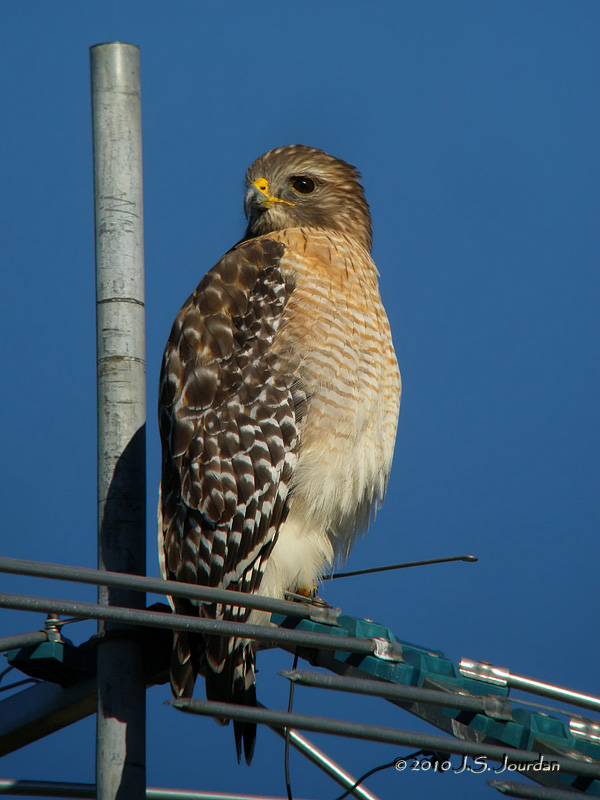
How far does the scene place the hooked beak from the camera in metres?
5.37

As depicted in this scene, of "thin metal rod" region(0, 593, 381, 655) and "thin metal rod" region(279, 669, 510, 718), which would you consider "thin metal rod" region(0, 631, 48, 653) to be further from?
"thin metal rod" region(279, 669, 510, 718)

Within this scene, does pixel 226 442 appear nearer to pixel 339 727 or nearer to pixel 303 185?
pixel 303 185

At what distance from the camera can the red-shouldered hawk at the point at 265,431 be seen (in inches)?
161

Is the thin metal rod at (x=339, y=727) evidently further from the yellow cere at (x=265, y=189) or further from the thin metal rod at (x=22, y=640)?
the yellow cere at (x=265, y=189)

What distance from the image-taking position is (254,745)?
13.2 feet

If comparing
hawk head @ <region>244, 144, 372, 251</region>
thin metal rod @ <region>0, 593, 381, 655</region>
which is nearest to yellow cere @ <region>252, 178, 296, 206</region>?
hawk head @ <region>244, 144, 372, 251</region>

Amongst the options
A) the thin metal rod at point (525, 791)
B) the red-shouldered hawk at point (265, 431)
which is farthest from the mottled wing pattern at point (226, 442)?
the thin metal rod at point (525, 791)

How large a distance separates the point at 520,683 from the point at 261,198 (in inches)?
128

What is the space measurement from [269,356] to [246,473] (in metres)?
0.51

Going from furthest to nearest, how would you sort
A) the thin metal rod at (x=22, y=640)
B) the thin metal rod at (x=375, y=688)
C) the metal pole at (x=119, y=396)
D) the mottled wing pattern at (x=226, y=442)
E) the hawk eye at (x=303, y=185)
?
1. the hawk eye at (x=303, y=185)
2. the mottled wing pattern at (x=226, y=442)
3. the metal pole at (x=119, y=396)
4. the thin metal rod at (x=22, y=640)
5. the thin metal rod at (x=375, y=688)

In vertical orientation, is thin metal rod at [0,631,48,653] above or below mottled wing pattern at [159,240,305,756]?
below

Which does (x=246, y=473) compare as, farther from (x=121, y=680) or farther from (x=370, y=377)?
(x=121, y=680)

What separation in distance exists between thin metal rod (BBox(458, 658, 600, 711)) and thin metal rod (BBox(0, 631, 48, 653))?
125 cm

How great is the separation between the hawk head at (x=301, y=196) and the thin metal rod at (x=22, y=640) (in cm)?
265
